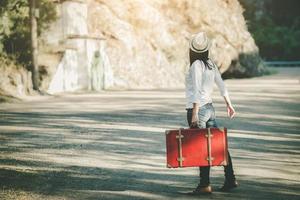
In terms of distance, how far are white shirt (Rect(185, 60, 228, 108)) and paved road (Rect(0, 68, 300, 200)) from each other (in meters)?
1.09

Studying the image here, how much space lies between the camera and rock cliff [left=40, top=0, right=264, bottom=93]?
28.1 meters

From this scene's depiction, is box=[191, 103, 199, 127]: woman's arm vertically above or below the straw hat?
below

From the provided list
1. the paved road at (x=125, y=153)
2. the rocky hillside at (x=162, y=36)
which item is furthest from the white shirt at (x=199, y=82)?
the rocky hillside at (x=162, y=36)

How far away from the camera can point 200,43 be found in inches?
265

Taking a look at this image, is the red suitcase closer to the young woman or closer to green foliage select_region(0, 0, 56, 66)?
the young woman

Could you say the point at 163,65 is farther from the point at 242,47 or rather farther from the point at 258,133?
the point at 258,133

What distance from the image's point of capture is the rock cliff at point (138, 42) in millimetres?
28094

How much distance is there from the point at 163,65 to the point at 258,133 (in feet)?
71.4

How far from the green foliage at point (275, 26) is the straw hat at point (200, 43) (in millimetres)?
59944

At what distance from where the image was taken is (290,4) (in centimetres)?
7206

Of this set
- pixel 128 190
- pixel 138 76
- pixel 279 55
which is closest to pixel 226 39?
pixel 138 76

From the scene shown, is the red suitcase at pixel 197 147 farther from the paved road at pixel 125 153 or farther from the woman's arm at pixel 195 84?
the paved road at pixel 125 153

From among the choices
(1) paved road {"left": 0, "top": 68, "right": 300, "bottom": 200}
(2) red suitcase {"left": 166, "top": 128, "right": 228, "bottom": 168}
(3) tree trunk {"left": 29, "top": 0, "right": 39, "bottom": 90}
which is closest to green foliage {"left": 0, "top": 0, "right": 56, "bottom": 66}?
(3) tree trunk {"left": 29, "top": 0, "right": 39, "bottom": 90}

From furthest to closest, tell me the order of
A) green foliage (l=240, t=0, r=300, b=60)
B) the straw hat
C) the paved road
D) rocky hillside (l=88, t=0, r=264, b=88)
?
1. green foliage (l=240, t=0, r=300, b=60)
2. rocky hillside (l=88, t=0, r=264, b=88)
3. the paved road
4. the straw hat
